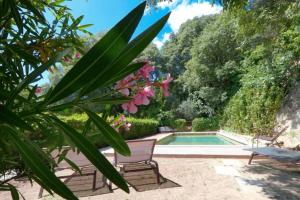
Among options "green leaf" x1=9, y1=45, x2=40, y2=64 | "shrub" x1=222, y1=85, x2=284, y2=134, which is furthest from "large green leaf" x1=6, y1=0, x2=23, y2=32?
"shrub" x1=222, y1=85, x2=284, y2=134

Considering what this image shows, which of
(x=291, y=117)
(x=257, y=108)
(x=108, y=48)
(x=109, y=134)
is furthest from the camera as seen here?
(x=257, y=108)

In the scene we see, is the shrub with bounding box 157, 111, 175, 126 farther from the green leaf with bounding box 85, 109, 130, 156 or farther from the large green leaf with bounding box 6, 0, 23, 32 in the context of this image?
the green leaf with bounding box 85, 109, 130, 156

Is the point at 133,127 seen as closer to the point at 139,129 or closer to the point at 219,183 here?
the point at 139,129

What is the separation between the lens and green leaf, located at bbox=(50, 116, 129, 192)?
55 centimetres

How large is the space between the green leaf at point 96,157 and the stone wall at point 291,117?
10.7 meters

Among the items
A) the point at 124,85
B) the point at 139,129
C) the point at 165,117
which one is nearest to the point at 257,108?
the point at 139,129

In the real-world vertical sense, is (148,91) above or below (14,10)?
below

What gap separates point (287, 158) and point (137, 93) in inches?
217

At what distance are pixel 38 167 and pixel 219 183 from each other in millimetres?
4890

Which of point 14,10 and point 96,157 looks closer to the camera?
point 96,157

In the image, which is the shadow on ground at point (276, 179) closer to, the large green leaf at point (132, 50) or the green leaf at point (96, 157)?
the green leaf at point (96, 157)

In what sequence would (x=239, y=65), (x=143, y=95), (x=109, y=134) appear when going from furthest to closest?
(x=239, y=65)
(x=143, y=95)
(x=109, y=134)

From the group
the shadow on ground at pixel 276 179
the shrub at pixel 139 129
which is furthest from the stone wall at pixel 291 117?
the shrub at pixel 139 129

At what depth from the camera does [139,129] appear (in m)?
15.6
